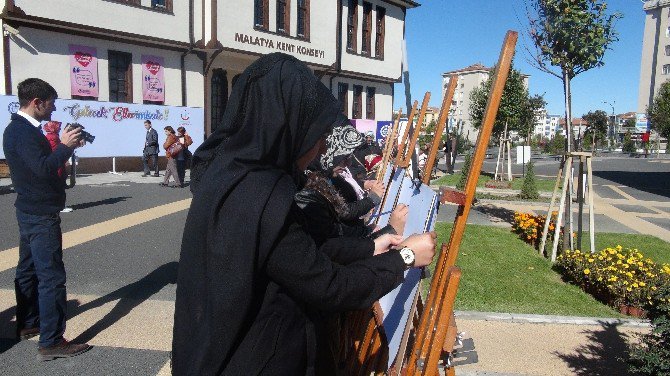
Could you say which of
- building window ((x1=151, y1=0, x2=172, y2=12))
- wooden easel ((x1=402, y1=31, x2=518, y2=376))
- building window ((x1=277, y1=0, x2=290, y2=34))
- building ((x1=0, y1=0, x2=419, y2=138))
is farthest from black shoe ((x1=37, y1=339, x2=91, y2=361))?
building window ((x1=277, y1=0, x2=290, y2=34))

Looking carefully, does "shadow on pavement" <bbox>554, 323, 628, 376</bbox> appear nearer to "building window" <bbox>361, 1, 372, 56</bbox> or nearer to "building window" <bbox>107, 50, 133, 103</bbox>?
"building window" <bbox>107, 50, 133, 103</bbox>

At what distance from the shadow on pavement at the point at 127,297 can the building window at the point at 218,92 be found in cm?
1677

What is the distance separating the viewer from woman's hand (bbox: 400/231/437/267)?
1.82 meters

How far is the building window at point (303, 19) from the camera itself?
24.3m

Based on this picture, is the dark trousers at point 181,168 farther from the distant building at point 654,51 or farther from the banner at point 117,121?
the distant building at point 654,51

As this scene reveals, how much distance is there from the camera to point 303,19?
24.5 meters

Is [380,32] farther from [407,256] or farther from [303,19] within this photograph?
[407,256]

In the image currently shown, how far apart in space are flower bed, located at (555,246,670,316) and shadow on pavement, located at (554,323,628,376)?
0.51m

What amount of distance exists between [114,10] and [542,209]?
14892mm

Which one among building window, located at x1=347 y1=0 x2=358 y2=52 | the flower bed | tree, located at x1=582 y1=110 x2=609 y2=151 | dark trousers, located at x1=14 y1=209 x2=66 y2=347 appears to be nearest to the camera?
dark trousers, located at x1=14 y1=209 x2=66 y2=347

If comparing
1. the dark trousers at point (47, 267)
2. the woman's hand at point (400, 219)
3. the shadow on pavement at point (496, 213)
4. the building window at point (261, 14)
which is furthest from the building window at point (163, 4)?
the woman's hand at point (400, 219)

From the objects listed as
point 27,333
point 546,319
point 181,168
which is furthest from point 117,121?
point 546,319

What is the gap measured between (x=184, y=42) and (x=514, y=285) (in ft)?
56.0

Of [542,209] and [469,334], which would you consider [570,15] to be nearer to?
[469,334]
